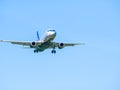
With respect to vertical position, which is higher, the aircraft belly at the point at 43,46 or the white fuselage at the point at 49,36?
the white fuselage at the point at 49,36

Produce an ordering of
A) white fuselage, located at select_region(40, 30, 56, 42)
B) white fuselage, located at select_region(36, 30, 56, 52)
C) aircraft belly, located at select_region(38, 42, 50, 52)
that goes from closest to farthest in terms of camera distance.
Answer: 1. white fuselage, located at select_region(40, 30, 56, 42)
2. white fuselage, located at select_region(36, 30, 56, 52)
3. aircraft belly, located at select_region(38, 42, 50, 52)

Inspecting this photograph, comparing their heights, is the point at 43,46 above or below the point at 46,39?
below

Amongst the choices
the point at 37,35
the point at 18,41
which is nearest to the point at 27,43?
the point at 18,41

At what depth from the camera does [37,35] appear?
12088 cm

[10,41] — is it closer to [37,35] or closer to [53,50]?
[53,50]

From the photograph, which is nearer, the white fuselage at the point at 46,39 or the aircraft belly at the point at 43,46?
the white fuselage at the point at 46,39

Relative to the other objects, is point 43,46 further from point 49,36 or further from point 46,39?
point 49,36

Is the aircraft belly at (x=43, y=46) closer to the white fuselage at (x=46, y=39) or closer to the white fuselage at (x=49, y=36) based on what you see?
the white fuselage at (x=46, y=39)

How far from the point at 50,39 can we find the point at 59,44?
24.3 feet

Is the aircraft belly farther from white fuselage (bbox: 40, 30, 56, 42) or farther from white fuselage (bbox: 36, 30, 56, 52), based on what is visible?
white fuselage (bbox: 40, 30, 56, 42)

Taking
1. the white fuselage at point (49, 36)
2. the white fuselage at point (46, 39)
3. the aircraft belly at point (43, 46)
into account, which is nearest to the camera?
the white fuselage at point (49, 36)

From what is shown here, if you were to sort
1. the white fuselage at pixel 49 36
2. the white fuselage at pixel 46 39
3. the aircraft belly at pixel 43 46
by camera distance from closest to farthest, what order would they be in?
the white fuselage at pixel 49 36
the white fuselage at pixel 46 39
the aircraft belly at pixel 43 46

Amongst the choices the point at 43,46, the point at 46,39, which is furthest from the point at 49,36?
the point at 43,46

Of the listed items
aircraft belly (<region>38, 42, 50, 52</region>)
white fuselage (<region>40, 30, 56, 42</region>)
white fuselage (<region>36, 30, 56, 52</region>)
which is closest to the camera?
white fuselage (<region>40, 30, 56, 42</region>)
